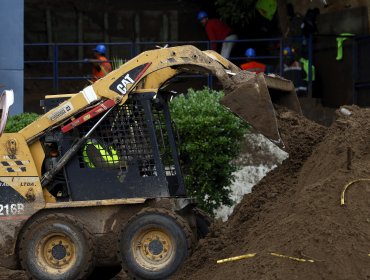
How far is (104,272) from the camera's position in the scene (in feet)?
36.2

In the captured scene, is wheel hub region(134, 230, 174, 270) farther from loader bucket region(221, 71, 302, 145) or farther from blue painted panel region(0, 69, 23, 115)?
blue painted panel region(0, 69, 23, 115)

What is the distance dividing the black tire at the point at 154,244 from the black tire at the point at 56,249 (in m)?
0.41

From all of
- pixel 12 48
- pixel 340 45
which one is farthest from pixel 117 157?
pixel 340 45

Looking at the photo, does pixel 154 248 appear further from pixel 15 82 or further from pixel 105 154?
pixel 15 82

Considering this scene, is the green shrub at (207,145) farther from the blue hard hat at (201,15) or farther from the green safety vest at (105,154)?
the blue hard hat at (201,15)

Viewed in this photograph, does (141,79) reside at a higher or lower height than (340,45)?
lower

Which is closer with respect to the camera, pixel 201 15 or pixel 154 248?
pixel 154 248

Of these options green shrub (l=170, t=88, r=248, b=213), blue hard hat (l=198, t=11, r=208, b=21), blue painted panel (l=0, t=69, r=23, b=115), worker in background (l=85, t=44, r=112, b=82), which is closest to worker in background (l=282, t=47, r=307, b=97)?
blue hard hat (l=198, t=11, r=208, b=21)

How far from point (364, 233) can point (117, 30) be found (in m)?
14.8

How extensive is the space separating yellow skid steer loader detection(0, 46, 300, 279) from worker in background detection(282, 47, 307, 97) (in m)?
7.89

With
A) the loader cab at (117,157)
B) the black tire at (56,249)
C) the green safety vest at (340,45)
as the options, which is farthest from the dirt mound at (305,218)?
the green safety vest at (340,45)

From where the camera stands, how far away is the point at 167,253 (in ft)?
33.6

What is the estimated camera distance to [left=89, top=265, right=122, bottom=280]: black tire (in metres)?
10.7

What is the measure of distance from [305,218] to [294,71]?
9.84m
